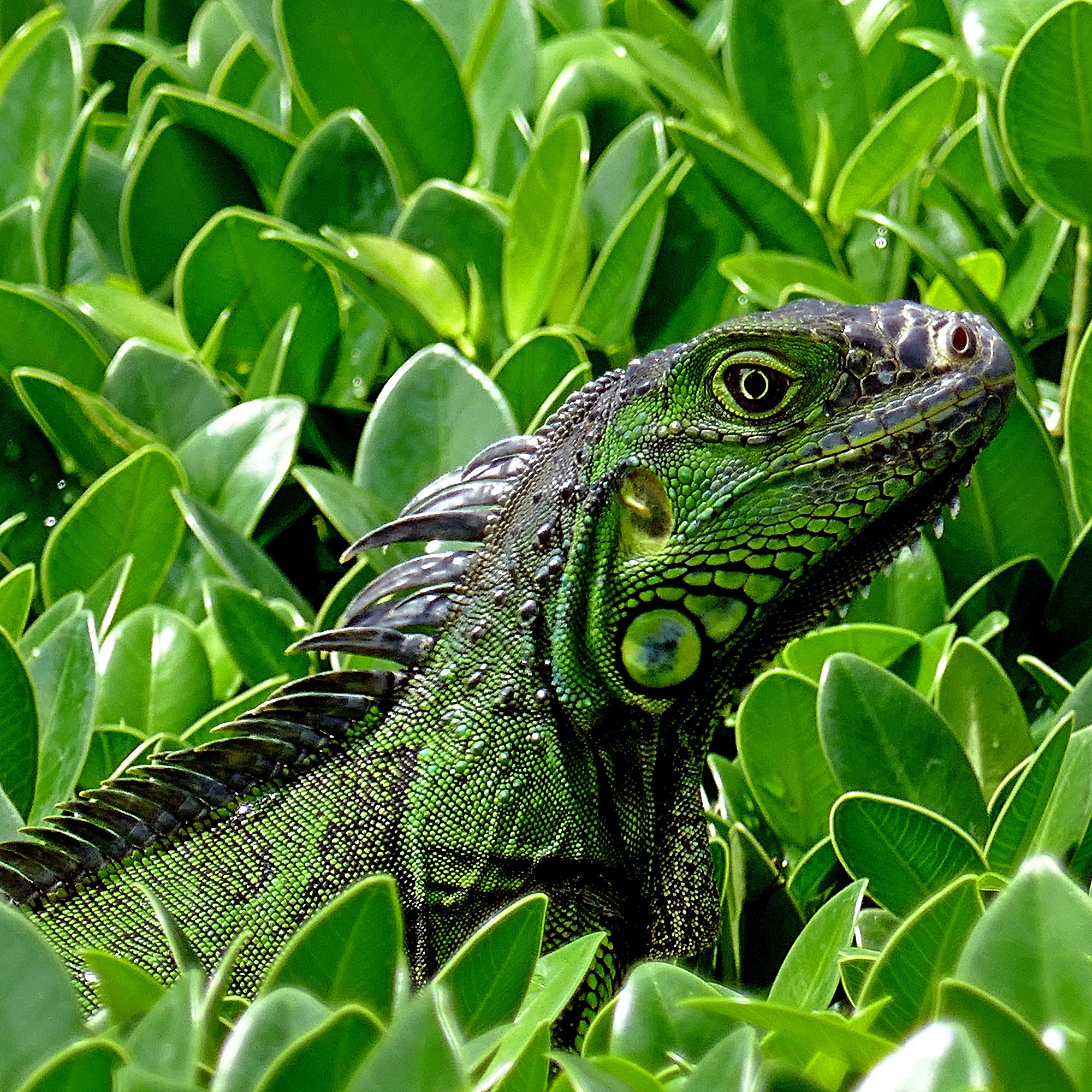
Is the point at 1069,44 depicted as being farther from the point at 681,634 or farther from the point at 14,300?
the point at 14,300

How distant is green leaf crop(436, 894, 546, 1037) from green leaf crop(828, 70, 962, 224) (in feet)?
8.15

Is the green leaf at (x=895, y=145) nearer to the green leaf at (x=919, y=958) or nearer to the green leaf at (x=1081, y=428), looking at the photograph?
the green leaf at (x=1081, y=428)

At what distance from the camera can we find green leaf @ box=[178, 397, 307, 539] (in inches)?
143

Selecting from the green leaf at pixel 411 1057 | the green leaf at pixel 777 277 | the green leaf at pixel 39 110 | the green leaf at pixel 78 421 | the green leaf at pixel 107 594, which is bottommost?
the green leaf at pixel 107 594

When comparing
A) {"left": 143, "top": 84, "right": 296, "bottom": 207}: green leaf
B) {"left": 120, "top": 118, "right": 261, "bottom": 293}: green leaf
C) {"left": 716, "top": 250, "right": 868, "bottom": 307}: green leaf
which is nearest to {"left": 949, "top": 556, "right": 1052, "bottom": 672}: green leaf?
{"left": 716, "top": 250, "right": 868, "bottom": 307}: green leaf

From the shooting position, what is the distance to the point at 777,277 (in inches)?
147

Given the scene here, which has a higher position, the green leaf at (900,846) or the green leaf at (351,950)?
the green leaf at (351,950)

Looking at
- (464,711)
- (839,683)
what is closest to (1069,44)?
(839,683)

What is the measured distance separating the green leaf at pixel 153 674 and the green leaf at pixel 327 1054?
1725 mm

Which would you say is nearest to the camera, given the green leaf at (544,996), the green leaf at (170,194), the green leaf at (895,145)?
the green leaf at (544,996)

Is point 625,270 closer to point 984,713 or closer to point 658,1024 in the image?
→ point 984,713

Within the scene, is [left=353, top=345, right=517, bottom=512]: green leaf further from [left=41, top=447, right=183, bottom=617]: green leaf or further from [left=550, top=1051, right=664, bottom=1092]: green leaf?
[left=550, top=1051, right=664, bottom=1092]: green leaf

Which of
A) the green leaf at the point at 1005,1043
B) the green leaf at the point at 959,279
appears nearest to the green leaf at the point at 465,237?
the green leaf at the point at 959,279

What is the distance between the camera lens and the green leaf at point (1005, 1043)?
58.4 inches
